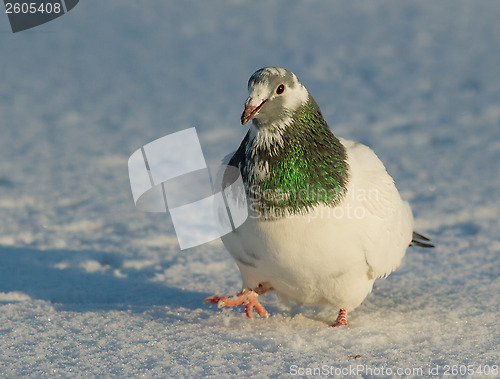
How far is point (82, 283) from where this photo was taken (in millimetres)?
4258

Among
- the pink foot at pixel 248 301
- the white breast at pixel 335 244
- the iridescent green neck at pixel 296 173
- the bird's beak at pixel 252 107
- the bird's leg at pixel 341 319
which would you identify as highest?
the bird's beak at pixel 252 107

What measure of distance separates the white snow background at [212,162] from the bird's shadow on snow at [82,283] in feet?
0.06

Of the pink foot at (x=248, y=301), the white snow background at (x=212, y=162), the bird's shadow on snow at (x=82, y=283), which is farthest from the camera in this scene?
the bird's shadow on snow at (x=82, y=283)

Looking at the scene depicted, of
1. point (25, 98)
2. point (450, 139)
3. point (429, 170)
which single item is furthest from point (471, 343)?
point (25, 98)

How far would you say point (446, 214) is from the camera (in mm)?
5375

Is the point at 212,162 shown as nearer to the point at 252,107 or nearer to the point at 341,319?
the point at 341,319

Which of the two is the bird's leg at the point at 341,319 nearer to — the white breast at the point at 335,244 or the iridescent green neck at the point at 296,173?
the white breast at the point at 335,244

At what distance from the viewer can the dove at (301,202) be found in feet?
10.3

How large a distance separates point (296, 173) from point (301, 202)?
0.14m

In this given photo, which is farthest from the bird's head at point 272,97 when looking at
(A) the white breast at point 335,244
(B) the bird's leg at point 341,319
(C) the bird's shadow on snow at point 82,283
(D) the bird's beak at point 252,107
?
(C) the bird's shadow on snow at point 82,283

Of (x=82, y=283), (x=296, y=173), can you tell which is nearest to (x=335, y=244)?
(x=296, y=173)

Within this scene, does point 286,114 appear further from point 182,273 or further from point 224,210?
point 182,273

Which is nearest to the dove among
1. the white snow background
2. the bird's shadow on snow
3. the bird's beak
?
the bird's beak

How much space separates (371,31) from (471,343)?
6.90m
